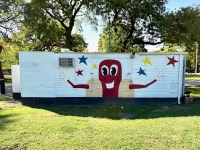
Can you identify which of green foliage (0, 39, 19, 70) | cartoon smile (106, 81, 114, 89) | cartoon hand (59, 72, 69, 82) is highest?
green foliage (0, 39, 19, 70)

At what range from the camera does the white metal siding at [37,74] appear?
7.86 meters

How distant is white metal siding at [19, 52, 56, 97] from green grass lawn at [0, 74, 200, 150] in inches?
60.2

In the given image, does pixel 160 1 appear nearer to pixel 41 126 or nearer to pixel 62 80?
pixel 62 80

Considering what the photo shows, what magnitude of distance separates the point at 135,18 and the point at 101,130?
10.5 meters

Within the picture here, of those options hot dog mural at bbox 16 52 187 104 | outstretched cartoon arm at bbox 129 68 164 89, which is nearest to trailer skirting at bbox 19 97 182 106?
hot dog mural at bbox 16 52 187 104

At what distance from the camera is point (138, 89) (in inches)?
310

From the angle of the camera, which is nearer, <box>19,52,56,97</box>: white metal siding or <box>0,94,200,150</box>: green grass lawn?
<box>0,94,200,150</box>: green grass lawn

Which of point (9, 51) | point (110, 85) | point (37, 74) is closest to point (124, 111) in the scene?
point (110, 85)

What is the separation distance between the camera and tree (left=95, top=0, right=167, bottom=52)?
40.4ft

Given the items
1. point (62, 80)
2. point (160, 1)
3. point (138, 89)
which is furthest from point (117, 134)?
point (160, 1)

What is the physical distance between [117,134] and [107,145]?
0.63 meters

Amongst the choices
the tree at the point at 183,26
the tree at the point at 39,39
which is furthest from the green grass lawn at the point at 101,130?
the tree at the point at 39,39

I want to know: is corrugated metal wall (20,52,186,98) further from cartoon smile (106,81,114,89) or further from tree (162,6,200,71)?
tree (162,6,200,71)

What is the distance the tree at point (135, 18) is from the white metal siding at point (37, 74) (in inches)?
248
